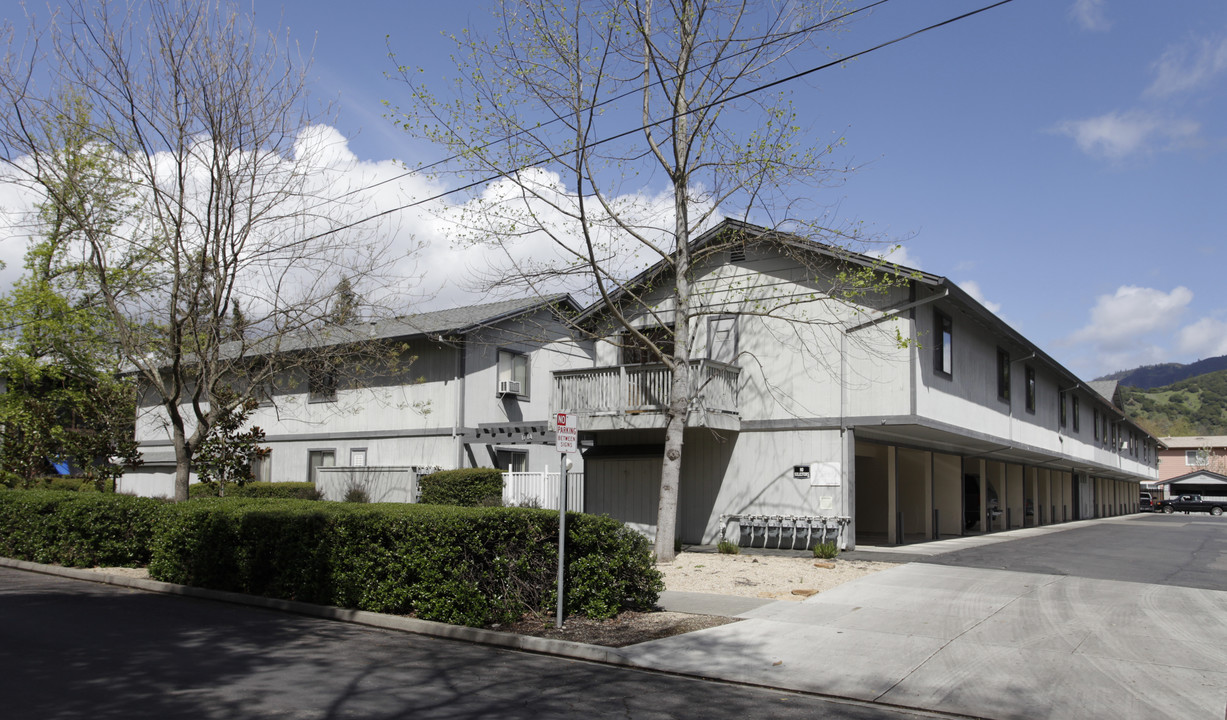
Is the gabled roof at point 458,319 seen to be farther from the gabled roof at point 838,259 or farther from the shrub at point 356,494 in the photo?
the shrub at point 356,494

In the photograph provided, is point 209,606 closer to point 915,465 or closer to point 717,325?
point 717,325

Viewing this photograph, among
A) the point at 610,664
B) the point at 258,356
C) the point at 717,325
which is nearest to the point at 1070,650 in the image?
the point at 610,664

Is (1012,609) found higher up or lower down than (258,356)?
lower down

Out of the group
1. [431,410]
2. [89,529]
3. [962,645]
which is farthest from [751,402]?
[89,529]

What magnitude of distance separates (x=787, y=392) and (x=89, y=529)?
44.5 ft

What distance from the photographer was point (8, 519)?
16.6m

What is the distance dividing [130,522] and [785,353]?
43.0 feet

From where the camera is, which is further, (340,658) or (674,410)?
(674,410)

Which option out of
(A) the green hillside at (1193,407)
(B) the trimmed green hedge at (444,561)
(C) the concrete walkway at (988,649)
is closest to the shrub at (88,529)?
(B) the trimmed green hedge at (444,561)

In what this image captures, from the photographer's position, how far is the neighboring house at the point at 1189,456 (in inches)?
3127

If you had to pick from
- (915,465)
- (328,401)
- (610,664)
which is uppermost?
(328,401)

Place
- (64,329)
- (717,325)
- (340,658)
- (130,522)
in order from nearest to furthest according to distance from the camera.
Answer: (340,658) → (130,522) → (717,325) → (64,329)

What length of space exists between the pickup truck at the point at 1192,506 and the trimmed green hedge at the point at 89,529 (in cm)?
6110

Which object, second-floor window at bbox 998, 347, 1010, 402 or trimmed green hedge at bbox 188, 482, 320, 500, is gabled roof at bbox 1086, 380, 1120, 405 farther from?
trimmed green hedge at bbox 188, 482, 320, 500
